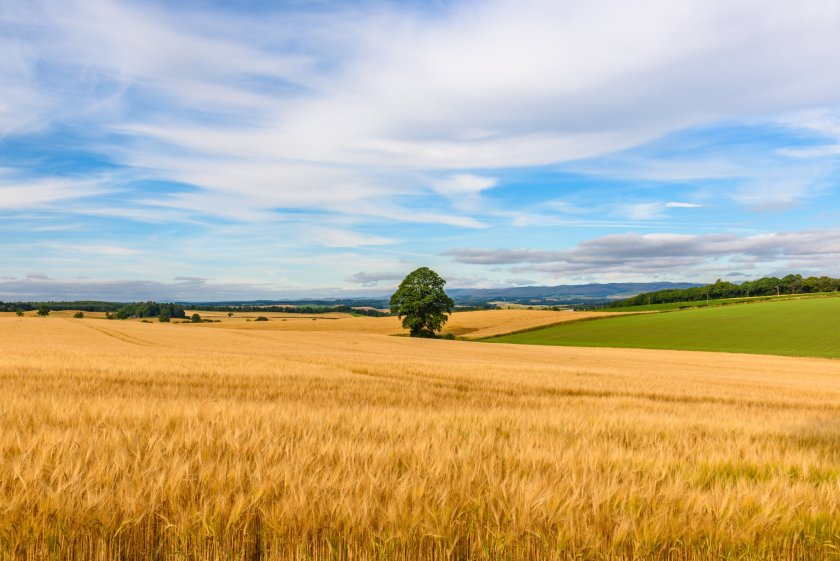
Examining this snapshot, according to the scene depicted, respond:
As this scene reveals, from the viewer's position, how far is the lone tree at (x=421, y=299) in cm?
6800

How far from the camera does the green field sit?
60.2 meters

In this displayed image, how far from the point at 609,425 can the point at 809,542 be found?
345cm

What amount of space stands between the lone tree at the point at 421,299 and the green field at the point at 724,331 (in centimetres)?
1032

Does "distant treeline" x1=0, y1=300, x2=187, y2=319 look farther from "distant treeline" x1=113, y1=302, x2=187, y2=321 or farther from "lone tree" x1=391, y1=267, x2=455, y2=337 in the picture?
"lone tree" x1=391, y1=267, x2=455, y2=337

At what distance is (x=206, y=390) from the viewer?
1030 cm

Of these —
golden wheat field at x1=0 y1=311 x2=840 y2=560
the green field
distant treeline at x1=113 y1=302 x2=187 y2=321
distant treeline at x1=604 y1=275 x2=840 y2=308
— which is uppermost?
distant treeline at x1=604 y1=275 x2=840 y2=308

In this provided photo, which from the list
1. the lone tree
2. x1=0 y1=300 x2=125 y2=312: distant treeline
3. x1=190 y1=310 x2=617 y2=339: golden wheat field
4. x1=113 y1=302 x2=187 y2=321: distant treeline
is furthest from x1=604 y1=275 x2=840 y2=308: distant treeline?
x1=0 y1=300 x2=125 y2=312: distant treeline

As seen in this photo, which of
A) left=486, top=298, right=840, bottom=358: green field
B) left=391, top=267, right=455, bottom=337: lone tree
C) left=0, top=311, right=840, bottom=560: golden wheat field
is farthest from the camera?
left=391, top=267, right=455, bottom=337: lone tree

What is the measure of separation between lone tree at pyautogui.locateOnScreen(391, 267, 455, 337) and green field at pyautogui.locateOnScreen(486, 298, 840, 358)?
1032 cm

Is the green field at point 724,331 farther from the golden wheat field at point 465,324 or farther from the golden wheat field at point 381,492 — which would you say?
the golden wheat field at point 381,492

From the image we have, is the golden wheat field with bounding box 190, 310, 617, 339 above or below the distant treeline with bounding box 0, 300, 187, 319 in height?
below

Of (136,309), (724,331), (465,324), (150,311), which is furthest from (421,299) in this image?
(136,309)

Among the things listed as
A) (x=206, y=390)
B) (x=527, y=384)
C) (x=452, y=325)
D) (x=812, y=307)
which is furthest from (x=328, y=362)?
(x=812, y=307)

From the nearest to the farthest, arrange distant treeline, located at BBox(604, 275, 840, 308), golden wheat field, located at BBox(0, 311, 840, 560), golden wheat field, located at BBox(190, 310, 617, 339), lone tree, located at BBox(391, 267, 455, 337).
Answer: golden wheat field, located at BBox(0, 311, 840, 560), lone tree, located at BBox(391, 267, 455, 337), golden wheat field, located at BBox(190, 310, 617, 339), distant treeline, located at BBox(604, 275, 840, 308)
